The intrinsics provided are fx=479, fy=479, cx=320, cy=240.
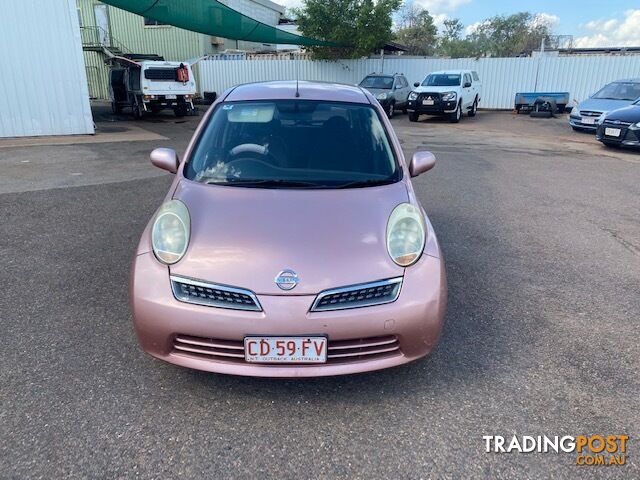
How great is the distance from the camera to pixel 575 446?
90.3 inches

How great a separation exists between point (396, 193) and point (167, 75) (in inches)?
627

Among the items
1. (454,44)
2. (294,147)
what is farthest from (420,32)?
(294,147)

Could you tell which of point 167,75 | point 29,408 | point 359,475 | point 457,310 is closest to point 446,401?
point 359,475

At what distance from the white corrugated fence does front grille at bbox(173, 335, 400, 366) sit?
22602mm

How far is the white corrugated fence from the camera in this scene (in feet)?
67.5

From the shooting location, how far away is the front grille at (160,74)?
16.6 meters

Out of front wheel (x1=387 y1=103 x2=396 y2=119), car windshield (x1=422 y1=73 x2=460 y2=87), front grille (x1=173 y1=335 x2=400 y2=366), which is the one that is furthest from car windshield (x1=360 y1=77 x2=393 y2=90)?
front grille (x1=173 y1=335 x2=400 y2=366)

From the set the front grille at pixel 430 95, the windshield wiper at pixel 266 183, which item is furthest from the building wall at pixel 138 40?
the windshield wiper at pixel 266 183

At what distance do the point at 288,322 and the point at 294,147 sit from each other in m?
1.53

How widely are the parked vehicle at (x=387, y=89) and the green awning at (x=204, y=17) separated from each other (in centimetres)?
421

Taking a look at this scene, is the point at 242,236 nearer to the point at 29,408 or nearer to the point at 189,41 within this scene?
the point at 29,408

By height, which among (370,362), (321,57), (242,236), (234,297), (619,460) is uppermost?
(321,57)

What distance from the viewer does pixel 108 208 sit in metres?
6.09

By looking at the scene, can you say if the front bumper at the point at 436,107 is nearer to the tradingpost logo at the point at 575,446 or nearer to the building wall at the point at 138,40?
the building wall at the point at 138,40
